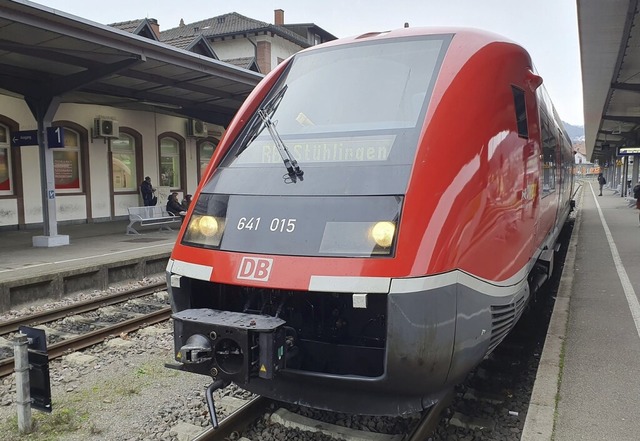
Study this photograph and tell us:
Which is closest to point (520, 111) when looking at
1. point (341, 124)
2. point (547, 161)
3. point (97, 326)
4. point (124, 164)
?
point (341, 124)

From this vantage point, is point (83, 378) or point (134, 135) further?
point (134, 135)

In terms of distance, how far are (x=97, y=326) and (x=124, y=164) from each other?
11405 millimetres

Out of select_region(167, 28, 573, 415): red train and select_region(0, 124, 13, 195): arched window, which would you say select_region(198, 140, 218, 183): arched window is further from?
select_region(167, 28, 573, 415): red train

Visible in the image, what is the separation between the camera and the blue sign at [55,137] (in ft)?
37.2

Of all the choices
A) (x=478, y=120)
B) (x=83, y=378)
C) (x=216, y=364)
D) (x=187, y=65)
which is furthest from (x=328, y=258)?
(x=187, y=65)

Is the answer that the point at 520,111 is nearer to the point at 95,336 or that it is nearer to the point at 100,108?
the point at 95,336

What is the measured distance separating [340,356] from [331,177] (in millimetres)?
1061

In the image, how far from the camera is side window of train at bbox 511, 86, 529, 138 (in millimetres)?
3965

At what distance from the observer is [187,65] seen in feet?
36.2

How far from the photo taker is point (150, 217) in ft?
48.6

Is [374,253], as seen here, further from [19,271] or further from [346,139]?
[19,271]

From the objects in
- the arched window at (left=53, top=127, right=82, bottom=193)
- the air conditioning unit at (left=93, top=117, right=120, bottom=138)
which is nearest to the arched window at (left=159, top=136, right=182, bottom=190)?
the air conditioning unit at (left=93, top=117, right=120, bottom=138)

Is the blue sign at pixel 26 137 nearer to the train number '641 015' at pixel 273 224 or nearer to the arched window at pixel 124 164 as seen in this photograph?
the arched window at pixel 124 164

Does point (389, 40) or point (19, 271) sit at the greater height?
point (389, 40)
